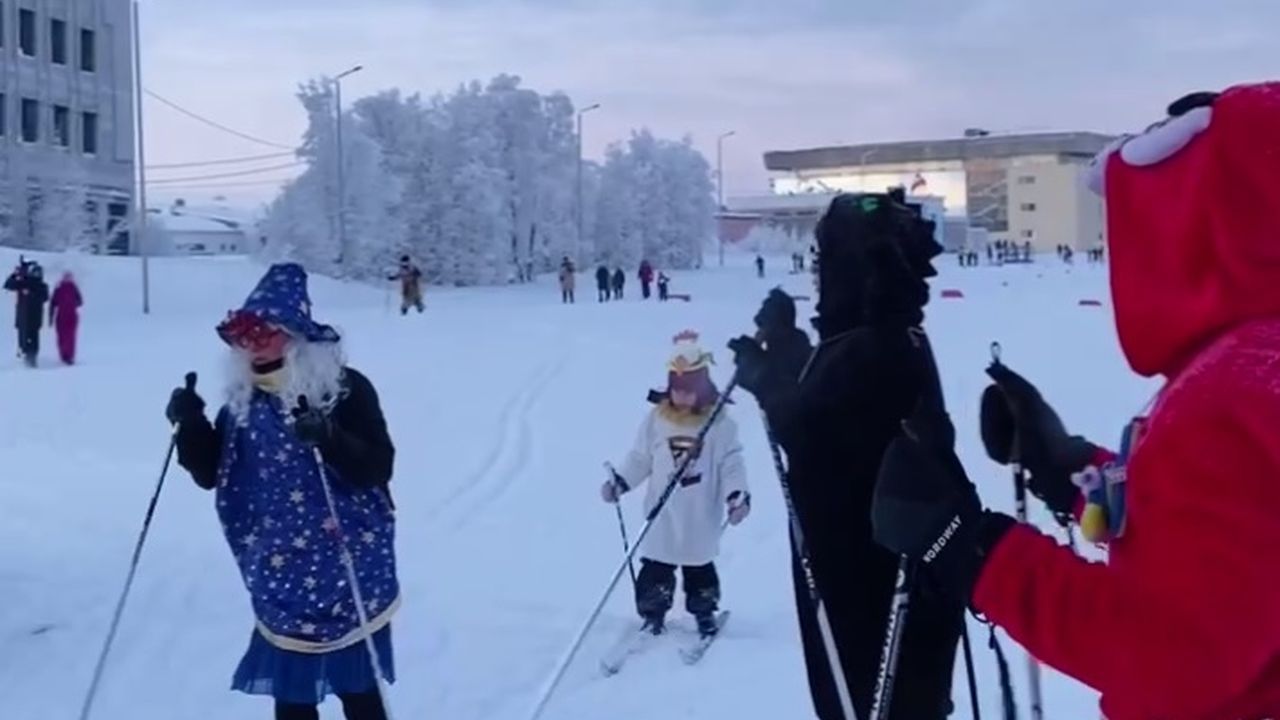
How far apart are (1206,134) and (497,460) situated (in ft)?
40.4

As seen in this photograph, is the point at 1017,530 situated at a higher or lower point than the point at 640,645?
higher

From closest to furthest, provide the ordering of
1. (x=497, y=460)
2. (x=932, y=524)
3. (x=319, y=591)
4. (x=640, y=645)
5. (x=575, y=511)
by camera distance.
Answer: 1. (x=932, y=524)
2. (x=319, y=591)
3. (x=640, y=645)
4. (x=575, y=511)
5. (x=497, y=460)

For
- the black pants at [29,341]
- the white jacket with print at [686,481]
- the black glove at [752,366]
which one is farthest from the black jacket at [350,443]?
the black pants at [29,341]

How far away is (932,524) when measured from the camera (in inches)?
85.9

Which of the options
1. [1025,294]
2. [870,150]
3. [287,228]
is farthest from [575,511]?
[870,150]

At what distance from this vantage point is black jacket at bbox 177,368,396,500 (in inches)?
182

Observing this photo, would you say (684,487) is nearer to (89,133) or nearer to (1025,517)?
(1025,517)

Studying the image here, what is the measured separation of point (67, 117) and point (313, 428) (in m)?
58.1

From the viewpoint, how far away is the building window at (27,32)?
56656 millimetres

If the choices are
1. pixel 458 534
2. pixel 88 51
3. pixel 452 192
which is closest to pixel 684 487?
pixel 458 534

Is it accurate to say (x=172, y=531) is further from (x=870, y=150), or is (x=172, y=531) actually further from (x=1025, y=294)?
(x=870, y=150)

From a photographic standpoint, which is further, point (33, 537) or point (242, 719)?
point (33, 537)

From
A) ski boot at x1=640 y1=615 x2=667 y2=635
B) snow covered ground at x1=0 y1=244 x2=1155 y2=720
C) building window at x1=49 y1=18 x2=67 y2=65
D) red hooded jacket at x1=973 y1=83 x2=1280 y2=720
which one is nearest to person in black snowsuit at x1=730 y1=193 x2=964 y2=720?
snow covered ground at x1=0 y1=244 x2=1155 y2=720

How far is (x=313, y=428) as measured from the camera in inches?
177
